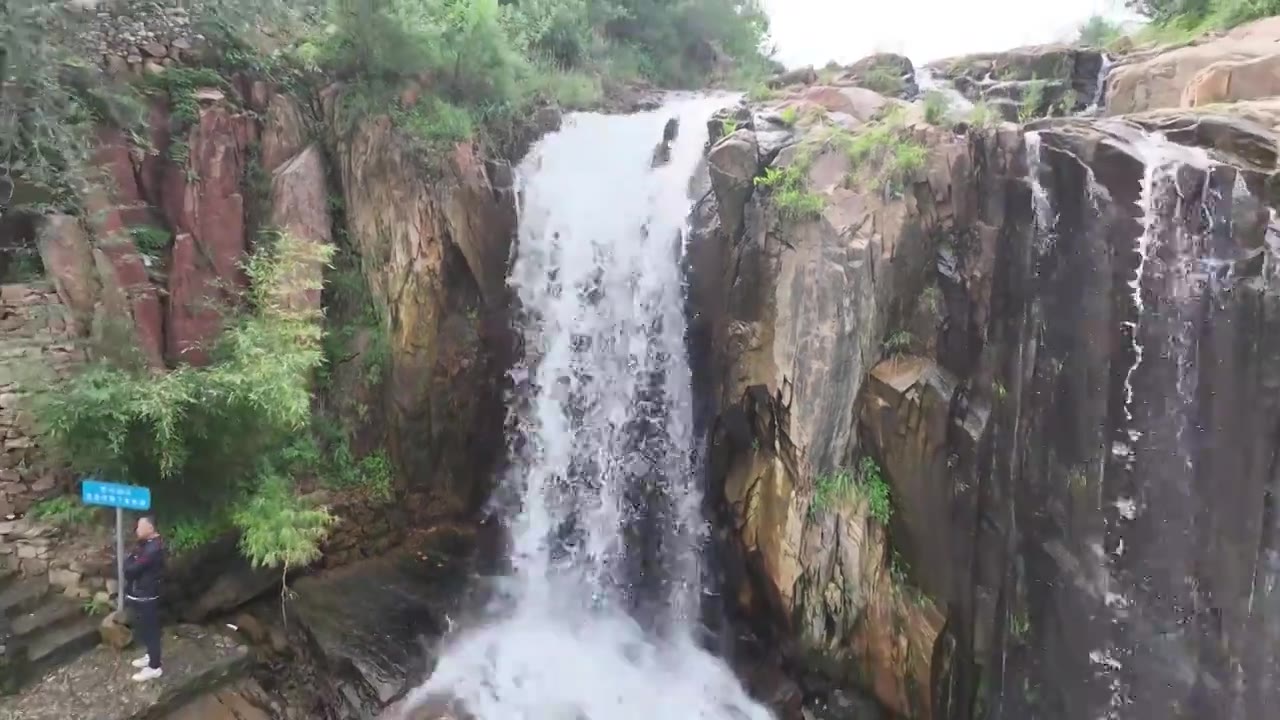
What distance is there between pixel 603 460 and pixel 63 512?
580cm

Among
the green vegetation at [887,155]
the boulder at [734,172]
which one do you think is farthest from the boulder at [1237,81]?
the boulder at [734,172]

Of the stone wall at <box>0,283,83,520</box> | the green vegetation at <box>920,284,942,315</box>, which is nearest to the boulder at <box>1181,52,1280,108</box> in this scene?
the green vegetation at <box>920,284,942,315</box>

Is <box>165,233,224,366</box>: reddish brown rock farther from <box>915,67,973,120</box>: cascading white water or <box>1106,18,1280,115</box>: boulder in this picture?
<box>1106,18,1280,115</box>: boulder

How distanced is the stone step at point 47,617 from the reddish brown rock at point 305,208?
3668 millimetres

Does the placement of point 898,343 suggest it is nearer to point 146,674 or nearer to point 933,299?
point 933,299

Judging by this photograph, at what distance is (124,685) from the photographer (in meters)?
6.59

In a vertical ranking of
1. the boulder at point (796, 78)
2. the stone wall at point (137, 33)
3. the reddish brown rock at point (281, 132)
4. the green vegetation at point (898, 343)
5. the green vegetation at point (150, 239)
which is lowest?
the green vegetation at point (898, 343)

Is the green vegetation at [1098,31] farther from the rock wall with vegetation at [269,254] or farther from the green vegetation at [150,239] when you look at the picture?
the green vegetation at [150,239]

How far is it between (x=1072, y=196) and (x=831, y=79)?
5.77m

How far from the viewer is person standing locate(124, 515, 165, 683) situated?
665cm

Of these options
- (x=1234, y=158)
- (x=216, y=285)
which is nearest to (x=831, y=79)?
(x=1234, y=158)

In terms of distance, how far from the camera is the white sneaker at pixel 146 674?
6.64 meters

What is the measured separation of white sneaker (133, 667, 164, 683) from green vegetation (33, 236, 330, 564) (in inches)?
50.8

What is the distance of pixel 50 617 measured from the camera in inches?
270
